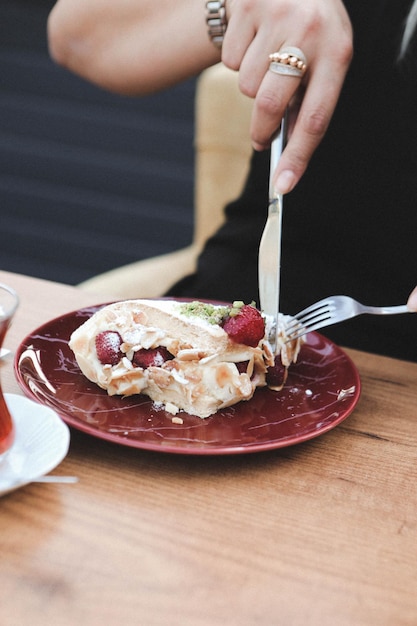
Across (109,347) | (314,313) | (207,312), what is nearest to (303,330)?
(314,313)

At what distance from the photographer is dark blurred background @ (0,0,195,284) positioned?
10.6 feet

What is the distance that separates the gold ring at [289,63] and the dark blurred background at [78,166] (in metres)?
2.25

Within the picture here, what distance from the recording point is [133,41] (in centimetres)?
138

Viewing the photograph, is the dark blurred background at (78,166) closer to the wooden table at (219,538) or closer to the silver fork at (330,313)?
the silver fork at (330,313)

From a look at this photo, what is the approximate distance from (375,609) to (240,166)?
1393mm

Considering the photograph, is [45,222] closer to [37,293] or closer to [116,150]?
[116,150]

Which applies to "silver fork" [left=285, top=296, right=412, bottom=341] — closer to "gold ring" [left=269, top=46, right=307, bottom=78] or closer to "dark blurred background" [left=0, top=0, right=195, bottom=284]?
"gold ring" [left=269, top=46, right=307, bottom=78]

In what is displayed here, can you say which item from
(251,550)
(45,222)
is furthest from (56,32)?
(45,222)

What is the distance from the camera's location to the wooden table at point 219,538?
595 mm

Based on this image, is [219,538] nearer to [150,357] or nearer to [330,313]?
[150,357]

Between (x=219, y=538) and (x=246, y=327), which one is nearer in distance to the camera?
(x=219, y=538)

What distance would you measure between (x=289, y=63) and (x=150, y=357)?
0.43 m

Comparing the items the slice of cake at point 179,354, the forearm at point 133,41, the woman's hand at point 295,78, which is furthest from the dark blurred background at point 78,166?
the slice of cake at point 179,354

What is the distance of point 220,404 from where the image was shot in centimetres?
88
